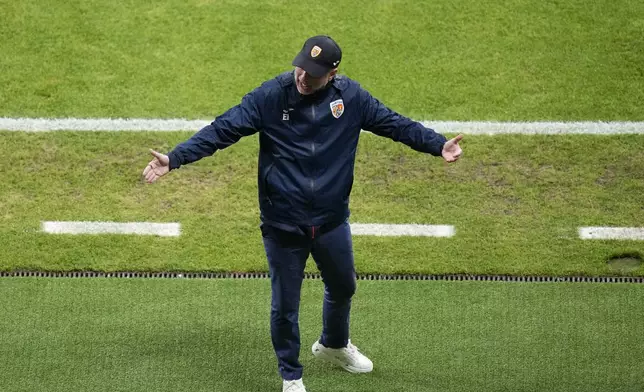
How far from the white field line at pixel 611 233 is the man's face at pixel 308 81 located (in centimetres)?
294

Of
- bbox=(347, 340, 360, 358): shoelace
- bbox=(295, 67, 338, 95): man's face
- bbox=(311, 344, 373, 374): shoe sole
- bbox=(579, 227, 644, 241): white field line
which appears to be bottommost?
bbox=(311, 344, 373, 374): shoe sole

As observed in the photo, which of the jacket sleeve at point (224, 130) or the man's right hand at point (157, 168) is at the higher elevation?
the jacket sleeve at point (224, 130)

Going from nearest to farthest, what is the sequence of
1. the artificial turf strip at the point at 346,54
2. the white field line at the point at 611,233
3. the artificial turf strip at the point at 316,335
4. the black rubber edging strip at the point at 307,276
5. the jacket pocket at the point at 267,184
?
the jacket pocket at the point at 267,184, the artificial turf strip at the point at 316,335, the black rubber edging strip at the point at 307,276, the white field line at the point at 611,233, the artificial turf strip at the point at 346,54

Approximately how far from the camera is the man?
22.6ft

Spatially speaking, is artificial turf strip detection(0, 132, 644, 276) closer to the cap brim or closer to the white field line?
the white field line

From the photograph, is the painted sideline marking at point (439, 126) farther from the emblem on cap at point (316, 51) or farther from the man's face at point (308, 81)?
the emblem on cap at point (316, 51)

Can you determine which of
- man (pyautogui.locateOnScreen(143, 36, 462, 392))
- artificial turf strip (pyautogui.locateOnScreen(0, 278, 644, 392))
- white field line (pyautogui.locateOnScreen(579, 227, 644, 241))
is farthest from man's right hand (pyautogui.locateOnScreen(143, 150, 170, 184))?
white field line (pyautogui.locateOnScreen(579, 227, 644, 241))

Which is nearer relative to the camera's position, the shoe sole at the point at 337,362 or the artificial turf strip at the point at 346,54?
the shoe sole at the point at 337,362

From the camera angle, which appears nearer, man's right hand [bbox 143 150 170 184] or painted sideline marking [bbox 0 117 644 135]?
man's right hand [bbox 143 150 170 184]

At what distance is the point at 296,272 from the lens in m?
7.21

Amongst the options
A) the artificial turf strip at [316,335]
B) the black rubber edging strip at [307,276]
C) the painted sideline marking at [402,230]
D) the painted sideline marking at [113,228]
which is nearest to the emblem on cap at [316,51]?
the artificial turf strip at [316,335]

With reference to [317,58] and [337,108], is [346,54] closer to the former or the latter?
[337,108]

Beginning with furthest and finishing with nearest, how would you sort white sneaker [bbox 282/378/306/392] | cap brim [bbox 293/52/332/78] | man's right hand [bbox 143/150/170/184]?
white sneaker [bbox 282/378/306/392], man's right hand [bbox 143/150/170/184], cap brim [bbox 293/52/332/78]

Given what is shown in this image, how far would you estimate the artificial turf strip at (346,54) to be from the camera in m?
10.0
